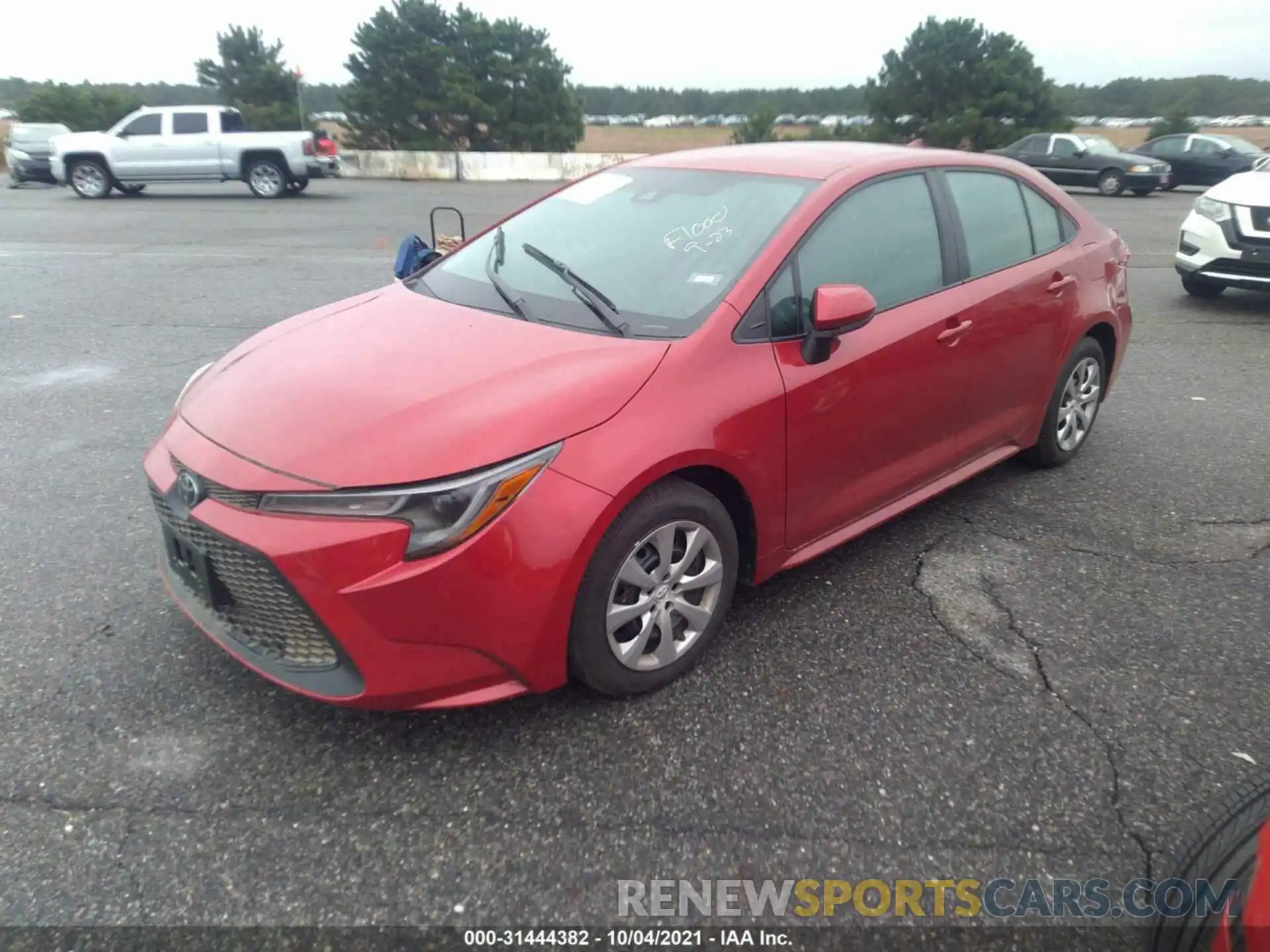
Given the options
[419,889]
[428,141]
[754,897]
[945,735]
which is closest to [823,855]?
[754,897]

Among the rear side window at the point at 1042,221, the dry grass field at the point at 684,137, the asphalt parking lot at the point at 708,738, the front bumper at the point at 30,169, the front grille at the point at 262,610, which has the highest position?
the dry grass field at the point at 684,137

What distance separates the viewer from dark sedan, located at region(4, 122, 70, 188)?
22.2m

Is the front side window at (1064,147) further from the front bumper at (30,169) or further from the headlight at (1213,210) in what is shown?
the front bumper at (30,169)

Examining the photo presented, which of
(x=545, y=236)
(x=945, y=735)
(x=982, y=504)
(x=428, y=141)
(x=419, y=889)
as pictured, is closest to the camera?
(x=419, y=889)

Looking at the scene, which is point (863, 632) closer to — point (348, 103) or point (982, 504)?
point (982, 504)

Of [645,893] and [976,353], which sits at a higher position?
[976,353]

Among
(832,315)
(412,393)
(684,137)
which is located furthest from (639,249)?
(684,137)

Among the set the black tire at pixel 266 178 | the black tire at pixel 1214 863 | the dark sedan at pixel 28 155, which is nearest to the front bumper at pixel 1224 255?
the black tire at pixel 1214 863

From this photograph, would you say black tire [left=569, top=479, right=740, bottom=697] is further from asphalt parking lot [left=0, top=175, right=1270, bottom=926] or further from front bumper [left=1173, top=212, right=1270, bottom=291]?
front bumper [left=1173, top=212, right=1270, bottom=291]

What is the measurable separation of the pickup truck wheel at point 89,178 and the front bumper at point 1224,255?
64.3 feet

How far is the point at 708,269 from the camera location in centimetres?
321

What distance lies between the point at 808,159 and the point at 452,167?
2557 centimetres

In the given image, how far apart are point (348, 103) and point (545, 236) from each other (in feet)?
121

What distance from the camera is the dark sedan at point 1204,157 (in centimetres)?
2375
